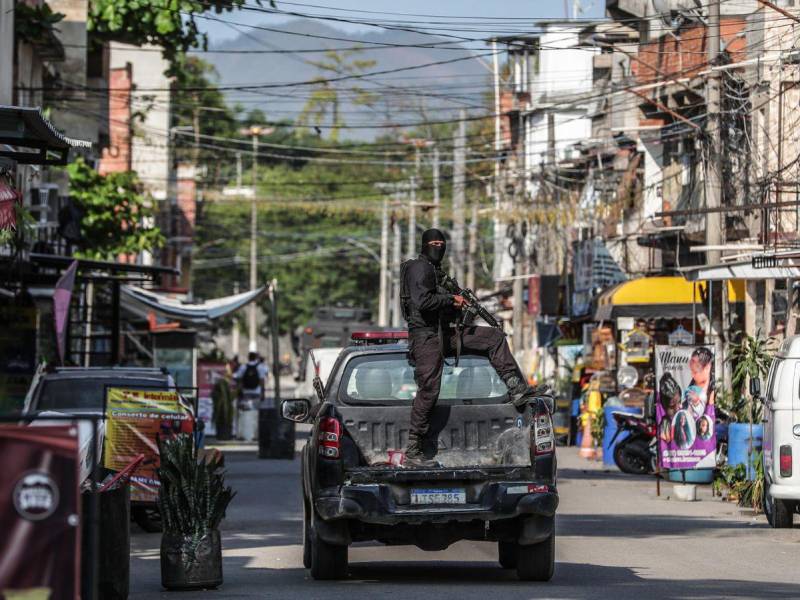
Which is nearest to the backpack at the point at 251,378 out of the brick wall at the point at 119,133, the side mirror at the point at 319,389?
the brick wall at the point at 119,133

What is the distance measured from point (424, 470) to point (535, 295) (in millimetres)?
37554

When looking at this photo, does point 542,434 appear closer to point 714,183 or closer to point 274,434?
point 274,434

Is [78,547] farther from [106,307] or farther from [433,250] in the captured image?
[106,307]

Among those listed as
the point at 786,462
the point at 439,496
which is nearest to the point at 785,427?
the point at 786,462

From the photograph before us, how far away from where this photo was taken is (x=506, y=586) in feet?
40.3

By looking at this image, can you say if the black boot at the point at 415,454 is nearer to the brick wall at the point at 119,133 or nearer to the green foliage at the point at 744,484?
the green foliage at the point at 744,484

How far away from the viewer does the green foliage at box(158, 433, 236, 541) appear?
12305mm

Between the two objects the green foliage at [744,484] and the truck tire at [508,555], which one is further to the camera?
the green foliage at [744,484]

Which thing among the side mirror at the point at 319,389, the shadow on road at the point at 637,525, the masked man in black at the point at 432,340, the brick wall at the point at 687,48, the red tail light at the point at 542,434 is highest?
the brick wall at the point at 687,48

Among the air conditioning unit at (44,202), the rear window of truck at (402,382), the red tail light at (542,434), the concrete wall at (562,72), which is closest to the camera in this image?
the red tail light at (542,434)

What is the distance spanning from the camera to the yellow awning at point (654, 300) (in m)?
33.6

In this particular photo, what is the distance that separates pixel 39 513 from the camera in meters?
6.94

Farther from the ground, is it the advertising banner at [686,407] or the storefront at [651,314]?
the storefront at [651,314]

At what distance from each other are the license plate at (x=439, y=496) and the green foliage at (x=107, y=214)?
25621 mm
